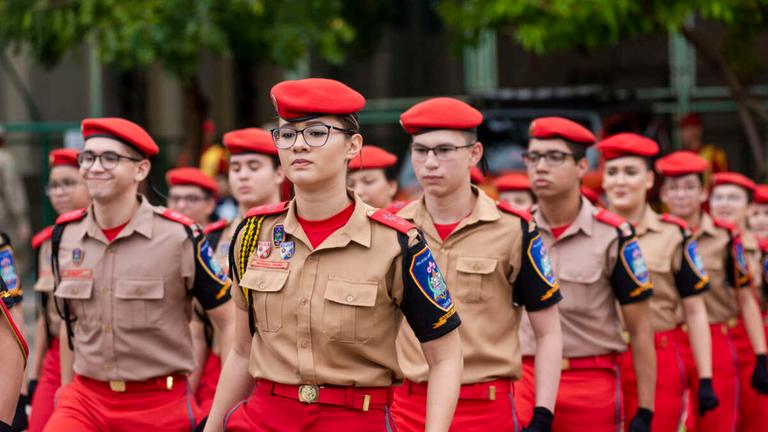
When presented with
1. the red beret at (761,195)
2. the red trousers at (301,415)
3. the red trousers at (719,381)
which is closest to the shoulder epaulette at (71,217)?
the red trousers at (301,415)

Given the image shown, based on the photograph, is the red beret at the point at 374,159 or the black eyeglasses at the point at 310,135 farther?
the red beret at the point at 374,159

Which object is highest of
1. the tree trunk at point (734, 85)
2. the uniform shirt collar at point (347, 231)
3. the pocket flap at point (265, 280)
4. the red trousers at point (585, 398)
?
the tree trunk at point (734, 85)

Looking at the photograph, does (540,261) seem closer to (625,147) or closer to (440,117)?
(440,117)

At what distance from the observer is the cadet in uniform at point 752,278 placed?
362 inches

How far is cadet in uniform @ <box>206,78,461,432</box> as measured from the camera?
4473 millimetres

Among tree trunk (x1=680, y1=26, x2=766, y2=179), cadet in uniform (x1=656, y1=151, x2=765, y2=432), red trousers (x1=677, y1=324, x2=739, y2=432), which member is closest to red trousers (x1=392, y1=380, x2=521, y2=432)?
red trousers (x1=677, y1=324, x2=739, y2=432)

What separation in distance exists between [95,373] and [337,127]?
2.33m

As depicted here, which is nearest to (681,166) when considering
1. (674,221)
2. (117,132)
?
(674,221)

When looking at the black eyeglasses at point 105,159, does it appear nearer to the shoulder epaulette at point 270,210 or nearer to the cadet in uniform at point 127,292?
the cadet in uniform at point 127,292

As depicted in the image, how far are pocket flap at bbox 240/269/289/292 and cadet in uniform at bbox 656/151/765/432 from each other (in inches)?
198

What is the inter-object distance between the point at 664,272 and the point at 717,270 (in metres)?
1.29

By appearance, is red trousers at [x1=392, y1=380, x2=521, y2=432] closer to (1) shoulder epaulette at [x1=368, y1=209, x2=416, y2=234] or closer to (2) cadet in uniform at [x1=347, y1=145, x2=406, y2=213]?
(1) shoulder epaulette at [x1=368, y1=209, x2=416, y2=234]

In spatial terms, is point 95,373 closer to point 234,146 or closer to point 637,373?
point 234,146

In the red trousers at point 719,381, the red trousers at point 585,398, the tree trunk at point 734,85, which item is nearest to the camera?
the red trousers at point 585,398
